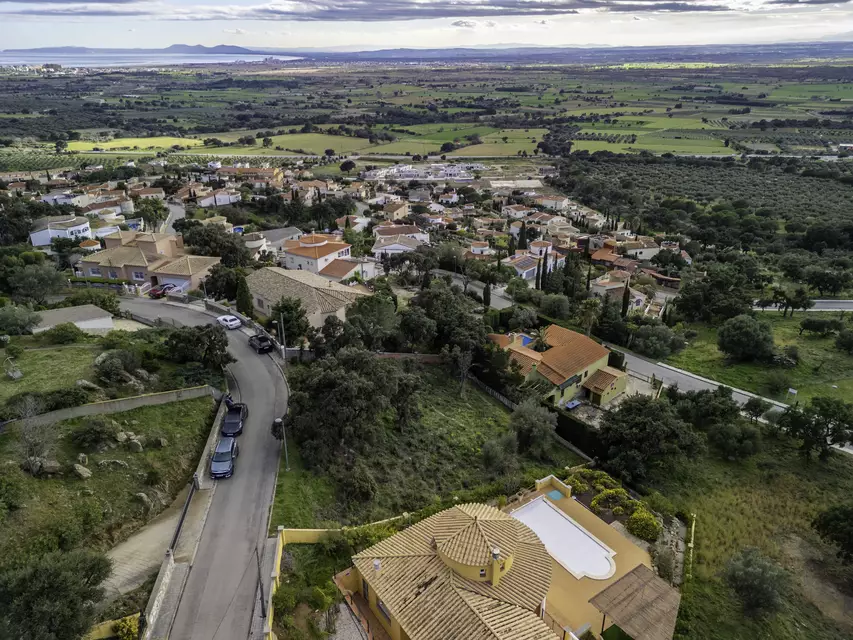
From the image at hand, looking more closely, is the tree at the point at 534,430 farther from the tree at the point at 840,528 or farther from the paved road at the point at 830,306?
the paved road at the point at 830,306

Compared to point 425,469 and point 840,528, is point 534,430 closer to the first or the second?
point 425,469

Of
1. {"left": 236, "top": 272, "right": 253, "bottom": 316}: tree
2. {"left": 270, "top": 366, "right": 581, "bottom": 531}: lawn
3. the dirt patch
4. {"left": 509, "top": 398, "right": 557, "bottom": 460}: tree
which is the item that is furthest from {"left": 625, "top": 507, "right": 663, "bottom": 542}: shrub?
{"left": 236, "top": 272, "right": 253, "bottom": 316}: tree

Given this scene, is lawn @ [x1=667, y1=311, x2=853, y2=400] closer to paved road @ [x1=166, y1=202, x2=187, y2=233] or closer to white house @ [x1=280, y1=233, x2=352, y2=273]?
white house @ [x1=280, y1=233, x2=352, y2=273]

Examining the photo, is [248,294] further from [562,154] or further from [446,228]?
[562,154]

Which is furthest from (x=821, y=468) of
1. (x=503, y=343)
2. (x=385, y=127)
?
(x=385, y=127)

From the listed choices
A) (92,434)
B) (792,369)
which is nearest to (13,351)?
(92,434)

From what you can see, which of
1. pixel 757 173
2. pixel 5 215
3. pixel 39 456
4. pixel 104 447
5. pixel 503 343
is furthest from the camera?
pixel 757 173
